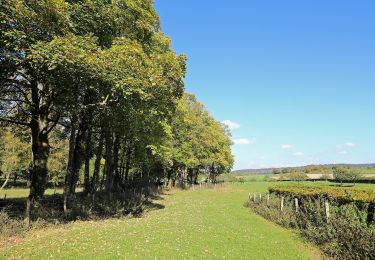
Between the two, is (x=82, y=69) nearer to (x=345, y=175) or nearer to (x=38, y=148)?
(x=38, y=148)

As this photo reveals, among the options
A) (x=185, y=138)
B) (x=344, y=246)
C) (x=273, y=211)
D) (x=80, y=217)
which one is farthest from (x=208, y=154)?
(x=344, y=246)

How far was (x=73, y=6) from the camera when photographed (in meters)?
18.8

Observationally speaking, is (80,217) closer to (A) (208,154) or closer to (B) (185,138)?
(B) (185,138)

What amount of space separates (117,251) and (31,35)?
11041 millimetres

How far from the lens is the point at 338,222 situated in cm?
1725

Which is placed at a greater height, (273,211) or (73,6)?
(73,6)

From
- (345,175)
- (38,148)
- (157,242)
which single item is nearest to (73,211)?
(38,148)

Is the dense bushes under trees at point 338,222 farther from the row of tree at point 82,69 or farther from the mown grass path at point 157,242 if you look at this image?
the row of tree at point 82,69

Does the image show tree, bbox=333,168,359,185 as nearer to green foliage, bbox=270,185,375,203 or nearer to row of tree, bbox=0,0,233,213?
green foliage, bbox=270,185,375,203

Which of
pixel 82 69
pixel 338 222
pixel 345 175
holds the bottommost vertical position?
pixel 338 222

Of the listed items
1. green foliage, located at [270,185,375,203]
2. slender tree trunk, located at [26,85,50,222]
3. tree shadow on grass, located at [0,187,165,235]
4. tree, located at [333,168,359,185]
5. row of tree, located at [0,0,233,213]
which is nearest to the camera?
row of tree, located at [0,0,233,213]

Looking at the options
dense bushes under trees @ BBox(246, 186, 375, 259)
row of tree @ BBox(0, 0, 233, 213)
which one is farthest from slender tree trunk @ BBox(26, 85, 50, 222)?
dense bushes under trees @ BBox(246, 186, 375, 259)

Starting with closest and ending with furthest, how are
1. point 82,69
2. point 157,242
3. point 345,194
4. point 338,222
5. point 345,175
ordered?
point 157,242 < point 82,69 < point 338,222 < point 345,194 < point 345,175

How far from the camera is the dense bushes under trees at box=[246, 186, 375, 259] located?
1487 centimetres
